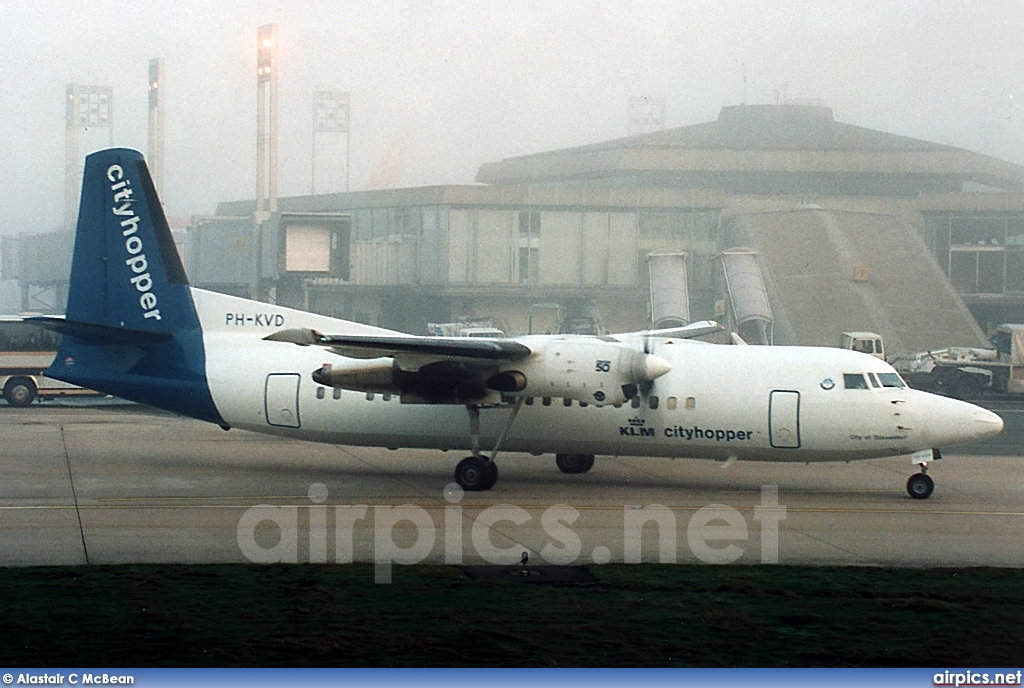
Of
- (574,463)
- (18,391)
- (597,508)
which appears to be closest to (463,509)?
(597,508)

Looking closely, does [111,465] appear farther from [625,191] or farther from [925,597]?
[625,191]

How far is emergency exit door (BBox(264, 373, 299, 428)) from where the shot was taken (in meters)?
22.3

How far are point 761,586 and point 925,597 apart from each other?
5.96ft

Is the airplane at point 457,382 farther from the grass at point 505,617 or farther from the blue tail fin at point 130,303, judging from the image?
the grass at point 505,617

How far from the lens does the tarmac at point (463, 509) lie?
15.8 m

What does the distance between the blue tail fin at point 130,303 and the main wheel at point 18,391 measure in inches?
620

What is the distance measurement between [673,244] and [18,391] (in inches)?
1423

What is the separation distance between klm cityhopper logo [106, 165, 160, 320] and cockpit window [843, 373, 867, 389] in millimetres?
13097

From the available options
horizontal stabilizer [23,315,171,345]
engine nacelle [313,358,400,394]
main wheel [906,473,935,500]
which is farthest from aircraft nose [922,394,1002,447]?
horizontal stabilizer [23,315,171,345]

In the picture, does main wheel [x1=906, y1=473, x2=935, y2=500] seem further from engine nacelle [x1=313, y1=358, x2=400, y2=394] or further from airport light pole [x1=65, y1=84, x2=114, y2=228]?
airport light pole [x1=65, y1=84, x2=114, y2=228]

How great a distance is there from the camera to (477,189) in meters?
61.3

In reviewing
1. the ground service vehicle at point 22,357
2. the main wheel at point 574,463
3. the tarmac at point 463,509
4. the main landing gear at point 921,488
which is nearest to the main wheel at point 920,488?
the main landing gear at point 921,488

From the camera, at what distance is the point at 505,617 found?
11.8m

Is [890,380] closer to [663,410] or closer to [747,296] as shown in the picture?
[663,410]
